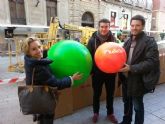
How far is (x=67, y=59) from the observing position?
222 cm

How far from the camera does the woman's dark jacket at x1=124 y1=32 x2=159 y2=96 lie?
7.52 feet

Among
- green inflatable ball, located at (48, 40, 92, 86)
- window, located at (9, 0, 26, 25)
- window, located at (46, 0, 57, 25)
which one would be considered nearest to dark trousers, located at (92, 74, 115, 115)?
green inflatable ball, located at (48, 40, 92, 86)

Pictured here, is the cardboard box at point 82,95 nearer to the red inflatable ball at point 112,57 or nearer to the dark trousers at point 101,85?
the dark trousers at point 101,85

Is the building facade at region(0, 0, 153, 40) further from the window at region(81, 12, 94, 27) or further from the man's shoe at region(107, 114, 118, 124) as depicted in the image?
the man's shoe at region(107, 114, 118, 124)

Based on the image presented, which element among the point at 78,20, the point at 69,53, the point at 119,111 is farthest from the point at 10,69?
the point at 78,20

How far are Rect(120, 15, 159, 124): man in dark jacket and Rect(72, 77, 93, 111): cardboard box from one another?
118 centimetres

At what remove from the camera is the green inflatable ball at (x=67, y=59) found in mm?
2219

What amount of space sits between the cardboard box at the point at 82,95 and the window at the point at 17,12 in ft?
39.9

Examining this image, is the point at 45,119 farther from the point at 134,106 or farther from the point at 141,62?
the point at 141,62

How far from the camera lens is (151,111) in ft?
11.5

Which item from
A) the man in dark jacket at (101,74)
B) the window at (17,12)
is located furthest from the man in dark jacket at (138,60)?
the window at (17,12)

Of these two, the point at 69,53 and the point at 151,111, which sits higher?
the point at 69,53

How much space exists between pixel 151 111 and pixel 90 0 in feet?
54.4

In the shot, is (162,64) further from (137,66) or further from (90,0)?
(90,0)
